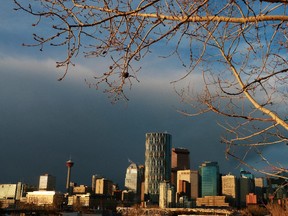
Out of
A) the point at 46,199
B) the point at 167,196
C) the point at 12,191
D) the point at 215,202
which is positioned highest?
the point at 12,191

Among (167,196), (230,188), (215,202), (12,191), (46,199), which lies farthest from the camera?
(230,188)

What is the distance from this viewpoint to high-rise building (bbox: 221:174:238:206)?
176475 mm

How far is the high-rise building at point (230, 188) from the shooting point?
17648 centimetres

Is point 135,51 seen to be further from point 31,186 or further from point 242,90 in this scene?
point 31,186

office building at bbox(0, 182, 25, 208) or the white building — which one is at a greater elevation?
office building at bbox(0, 182, 25, 208)

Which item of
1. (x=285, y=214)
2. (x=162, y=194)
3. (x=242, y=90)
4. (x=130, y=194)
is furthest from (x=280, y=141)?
(x=130, y=194)

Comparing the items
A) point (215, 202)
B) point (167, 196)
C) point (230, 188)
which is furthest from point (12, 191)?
point (230, 188)

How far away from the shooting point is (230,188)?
184 metres

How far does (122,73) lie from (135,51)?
0.27 m

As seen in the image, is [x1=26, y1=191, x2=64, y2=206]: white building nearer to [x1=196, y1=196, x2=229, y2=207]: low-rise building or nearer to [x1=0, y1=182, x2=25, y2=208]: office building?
[x1=0, y1=182, x2=25, y2=208]: office building

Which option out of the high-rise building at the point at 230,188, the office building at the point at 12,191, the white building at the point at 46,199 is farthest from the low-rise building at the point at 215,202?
the office building at the point at 12,191

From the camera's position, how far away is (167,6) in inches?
177

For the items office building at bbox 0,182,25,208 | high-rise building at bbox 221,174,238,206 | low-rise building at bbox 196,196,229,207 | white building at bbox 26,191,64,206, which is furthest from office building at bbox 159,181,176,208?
office building at bbox 0,182,25,208

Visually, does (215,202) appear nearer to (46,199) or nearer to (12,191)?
(46,199)
